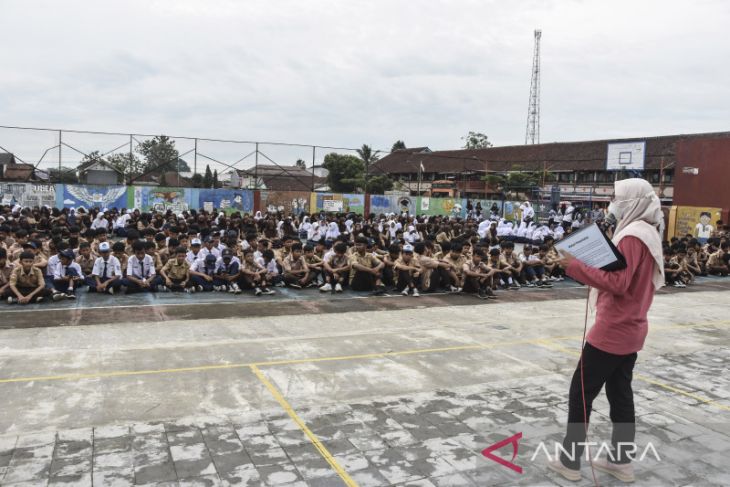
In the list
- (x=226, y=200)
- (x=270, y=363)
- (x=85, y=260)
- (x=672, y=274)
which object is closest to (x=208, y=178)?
(x=226, y=200)

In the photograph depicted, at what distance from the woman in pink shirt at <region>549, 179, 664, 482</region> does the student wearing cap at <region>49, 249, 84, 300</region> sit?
8.46 m

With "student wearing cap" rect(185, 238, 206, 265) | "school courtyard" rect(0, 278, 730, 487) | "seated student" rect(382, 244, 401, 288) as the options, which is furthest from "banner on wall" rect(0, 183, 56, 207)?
"seated student" rect(382, 244, 401, 288)

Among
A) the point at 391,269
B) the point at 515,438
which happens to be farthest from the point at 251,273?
the point at 515,438

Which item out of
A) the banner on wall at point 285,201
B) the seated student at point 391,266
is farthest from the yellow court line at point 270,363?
the banner on wall at point 285,201

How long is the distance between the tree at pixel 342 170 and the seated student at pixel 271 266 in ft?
122

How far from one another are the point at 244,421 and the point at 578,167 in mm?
42498

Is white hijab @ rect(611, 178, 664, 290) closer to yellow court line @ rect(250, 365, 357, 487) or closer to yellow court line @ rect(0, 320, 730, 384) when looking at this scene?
yellow court line @ rect(250, 365, 357, 487)

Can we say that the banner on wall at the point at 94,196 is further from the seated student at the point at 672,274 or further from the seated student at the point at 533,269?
the seated student at the point at 672,274

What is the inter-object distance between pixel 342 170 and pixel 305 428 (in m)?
46.0

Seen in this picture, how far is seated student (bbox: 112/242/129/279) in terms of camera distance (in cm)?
1015

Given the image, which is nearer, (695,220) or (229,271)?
(229,271)

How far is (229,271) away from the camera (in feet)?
34.8

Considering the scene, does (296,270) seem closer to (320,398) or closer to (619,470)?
(320,398)

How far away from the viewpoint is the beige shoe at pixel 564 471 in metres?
3.54
